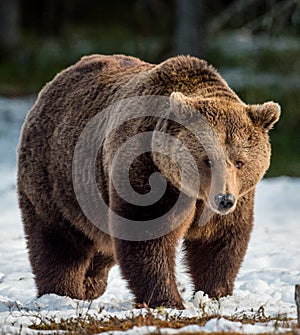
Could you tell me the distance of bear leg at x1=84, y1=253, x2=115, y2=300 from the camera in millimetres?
7516

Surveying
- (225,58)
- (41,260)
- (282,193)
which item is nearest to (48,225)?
(41,260)

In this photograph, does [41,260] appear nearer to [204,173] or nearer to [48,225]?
[48,225]

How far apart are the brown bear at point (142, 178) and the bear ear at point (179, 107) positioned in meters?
0.01

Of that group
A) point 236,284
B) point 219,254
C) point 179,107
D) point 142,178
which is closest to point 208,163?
point 179,107

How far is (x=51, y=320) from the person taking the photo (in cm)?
520

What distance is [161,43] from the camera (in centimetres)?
2306

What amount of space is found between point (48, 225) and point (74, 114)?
0.91 meters

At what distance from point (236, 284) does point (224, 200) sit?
2.37 meters

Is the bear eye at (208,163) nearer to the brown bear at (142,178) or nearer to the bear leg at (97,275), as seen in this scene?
the brown bear at (142,178)

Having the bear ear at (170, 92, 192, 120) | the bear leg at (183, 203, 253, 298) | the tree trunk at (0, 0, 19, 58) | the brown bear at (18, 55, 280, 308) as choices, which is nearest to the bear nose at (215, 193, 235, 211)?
the brown bear at (18, 55, 280, 308)

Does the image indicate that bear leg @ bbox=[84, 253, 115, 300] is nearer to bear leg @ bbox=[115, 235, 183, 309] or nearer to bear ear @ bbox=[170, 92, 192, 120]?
bear leg @ bbox=[115, 235, 183, 309]

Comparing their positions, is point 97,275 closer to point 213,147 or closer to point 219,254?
point 219,254

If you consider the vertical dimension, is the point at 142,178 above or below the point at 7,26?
below

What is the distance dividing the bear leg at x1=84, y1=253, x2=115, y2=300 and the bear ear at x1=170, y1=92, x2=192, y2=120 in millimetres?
2158
